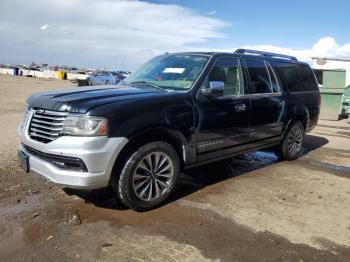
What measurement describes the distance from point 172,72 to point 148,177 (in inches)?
64.5

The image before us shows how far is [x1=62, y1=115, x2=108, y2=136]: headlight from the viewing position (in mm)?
3885

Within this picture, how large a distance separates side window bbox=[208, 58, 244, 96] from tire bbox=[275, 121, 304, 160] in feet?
6.33

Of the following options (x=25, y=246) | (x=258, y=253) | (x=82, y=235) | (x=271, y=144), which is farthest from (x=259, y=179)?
(x=25, y=246)

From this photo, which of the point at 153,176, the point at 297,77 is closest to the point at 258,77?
the point at 297,77

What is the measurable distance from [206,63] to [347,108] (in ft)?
44.7

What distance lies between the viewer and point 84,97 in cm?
422

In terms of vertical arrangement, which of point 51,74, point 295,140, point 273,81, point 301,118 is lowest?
point 295,140

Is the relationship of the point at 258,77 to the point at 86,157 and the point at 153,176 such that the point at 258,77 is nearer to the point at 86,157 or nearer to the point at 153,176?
the point at 153,176

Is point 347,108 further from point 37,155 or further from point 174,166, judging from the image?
point 37,155

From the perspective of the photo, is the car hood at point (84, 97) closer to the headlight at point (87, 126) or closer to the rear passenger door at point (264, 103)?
the headlight at point (87, 126)

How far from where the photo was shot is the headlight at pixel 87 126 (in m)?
3.88

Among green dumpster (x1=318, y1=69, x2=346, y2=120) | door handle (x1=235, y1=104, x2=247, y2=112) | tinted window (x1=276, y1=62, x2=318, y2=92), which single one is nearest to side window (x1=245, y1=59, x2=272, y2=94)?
door handle (x1=235, y1=104, x2=247, y2=112)

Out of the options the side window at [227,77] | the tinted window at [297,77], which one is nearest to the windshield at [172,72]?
the side window at [227,77]

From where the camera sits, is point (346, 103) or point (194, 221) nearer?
point (194, 221)
